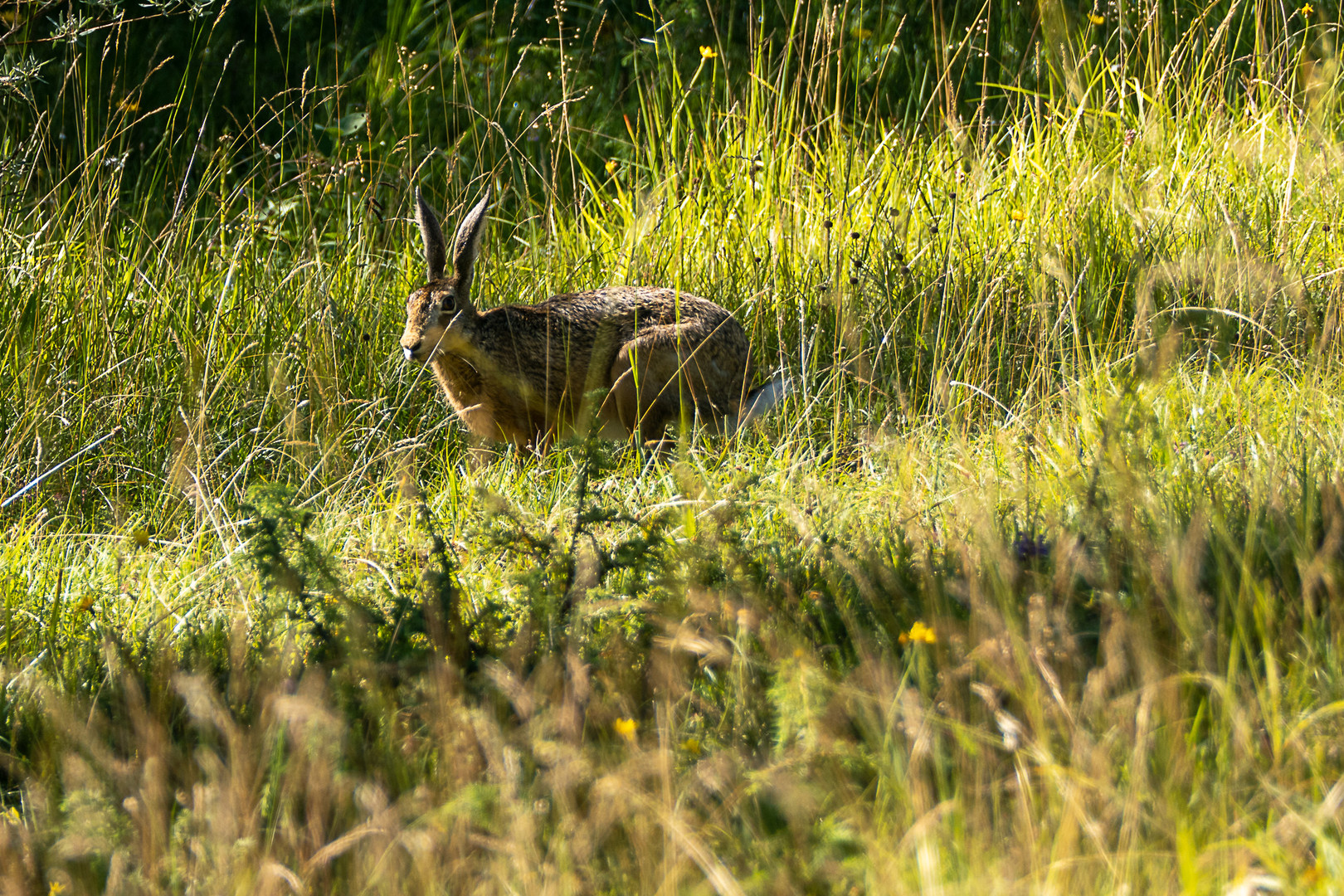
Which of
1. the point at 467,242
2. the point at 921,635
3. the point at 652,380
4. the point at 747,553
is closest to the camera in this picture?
the point at 921,635

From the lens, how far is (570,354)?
4902 millimetres

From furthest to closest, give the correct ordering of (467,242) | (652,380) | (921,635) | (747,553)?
(652,380) → (467,242) → (747,553) → (921,635)

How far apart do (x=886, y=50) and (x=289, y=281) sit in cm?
329

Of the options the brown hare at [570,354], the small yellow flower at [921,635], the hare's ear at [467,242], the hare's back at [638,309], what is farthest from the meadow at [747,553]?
the hare's ear at [467,242]

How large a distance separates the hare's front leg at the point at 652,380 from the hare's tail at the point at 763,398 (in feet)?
0.70

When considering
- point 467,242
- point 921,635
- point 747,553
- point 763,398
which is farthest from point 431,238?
point 921,635

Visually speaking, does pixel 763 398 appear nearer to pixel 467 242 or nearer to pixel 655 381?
pixel 655 381

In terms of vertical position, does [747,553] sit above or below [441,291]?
above

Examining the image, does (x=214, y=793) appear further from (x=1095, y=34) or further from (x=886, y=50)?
(x=1095, y=34)

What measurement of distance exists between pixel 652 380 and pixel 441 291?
829 mm

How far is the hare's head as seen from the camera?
459cm

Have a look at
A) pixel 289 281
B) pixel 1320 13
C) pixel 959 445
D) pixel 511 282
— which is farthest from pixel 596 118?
pixel 959 445

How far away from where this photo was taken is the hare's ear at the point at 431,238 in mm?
4668

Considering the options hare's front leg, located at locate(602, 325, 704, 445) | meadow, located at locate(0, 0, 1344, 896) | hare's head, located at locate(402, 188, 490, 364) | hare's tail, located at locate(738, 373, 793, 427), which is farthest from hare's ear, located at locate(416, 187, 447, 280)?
hare's tail, located at locate(738, 373, 793, 427)
